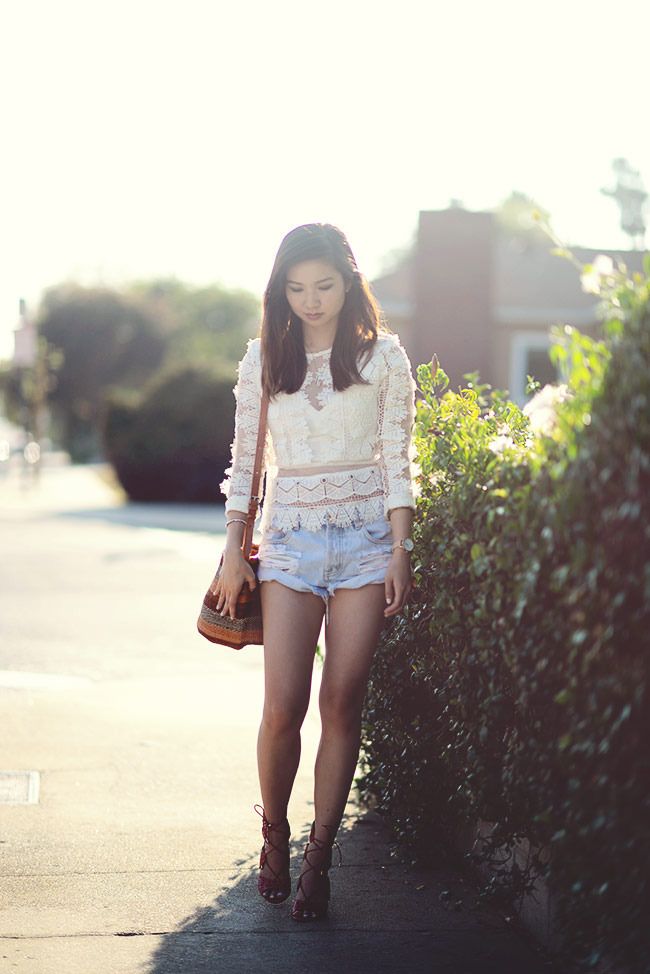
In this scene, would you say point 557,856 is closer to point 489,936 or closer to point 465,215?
point 489,936

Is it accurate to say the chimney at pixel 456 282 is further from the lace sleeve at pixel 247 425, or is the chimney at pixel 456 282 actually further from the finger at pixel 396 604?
the finger at pixel 396 604

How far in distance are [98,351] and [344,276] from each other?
78.2m

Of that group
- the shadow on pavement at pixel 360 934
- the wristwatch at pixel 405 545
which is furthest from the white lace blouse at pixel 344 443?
the shadow on pavement at pixel 360 934

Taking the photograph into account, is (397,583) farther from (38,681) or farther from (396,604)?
(38,681)

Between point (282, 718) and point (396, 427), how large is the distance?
953 millimetres

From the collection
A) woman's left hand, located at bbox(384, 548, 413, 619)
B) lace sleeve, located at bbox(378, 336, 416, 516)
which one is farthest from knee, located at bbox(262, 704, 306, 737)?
lace sleeve, located at bbox(378, 336, 416, 516)

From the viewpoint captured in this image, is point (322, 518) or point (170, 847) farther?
point (170, 847)

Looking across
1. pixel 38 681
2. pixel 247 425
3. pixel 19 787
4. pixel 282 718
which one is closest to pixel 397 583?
pixel 282 718

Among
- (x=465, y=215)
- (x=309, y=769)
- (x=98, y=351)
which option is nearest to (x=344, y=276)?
(x=309, y=769)

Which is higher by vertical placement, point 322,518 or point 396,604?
point 322,518

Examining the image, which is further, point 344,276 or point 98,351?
point 98,351

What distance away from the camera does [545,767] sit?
348 centimetres

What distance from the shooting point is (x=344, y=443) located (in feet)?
14.9

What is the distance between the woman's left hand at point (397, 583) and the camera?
4355 millimetres
